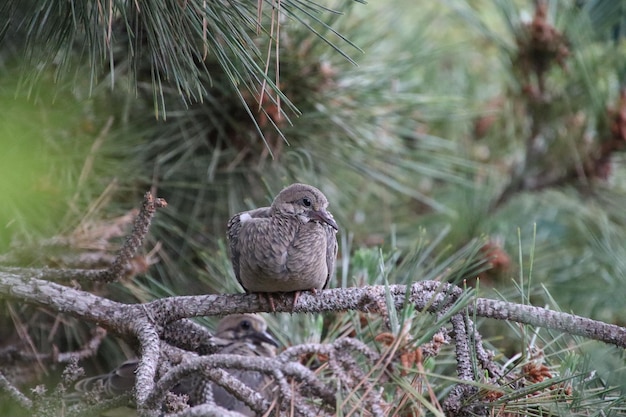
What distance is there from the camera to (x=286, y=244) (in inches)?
101

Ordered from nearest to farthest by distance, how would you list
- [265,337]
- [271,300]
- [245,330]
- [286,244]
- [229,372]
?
[271,300]
[286,244]
[229,372]
[265,337]
[245,330]

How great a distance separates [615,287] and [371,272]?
1.64 metres

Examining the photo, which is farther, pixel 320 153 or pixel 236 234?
pixel 320 153

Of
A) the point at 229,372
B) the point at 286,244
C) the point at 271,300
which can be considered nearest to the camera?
the point at 271,300

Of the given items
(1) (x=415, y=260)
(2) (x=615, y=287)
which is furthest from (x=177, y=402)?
(2) (x=615, y=287)

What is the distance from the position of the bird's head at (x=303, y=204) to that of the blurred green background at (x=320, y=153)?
0.27m

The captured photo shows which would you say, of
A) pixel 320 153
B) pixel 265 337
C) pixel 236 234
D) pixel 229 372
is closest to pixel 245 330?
pixel 265 337

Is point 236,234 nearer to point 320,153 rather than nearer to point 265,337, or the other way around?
point 265,337

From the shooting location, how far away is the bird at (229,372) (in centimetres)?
245

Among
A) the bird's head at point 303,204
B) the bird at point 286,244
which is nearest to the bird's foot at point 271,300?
the bird at point 286,244

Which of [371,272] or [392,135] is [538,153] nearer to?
[392,135]

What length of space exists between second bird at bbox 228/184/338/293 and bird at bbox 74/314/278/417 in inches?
11.0

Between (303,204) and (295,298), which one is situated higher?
(303,204)

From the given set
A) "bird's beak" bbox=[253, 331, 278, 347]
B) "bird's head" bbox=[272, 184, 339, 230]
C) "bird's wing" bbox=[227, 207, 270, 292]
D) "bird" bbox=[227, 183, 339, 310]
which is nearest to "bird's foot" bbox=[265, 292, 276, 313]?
"bird" bbox=[227, 183, 339, 310]
